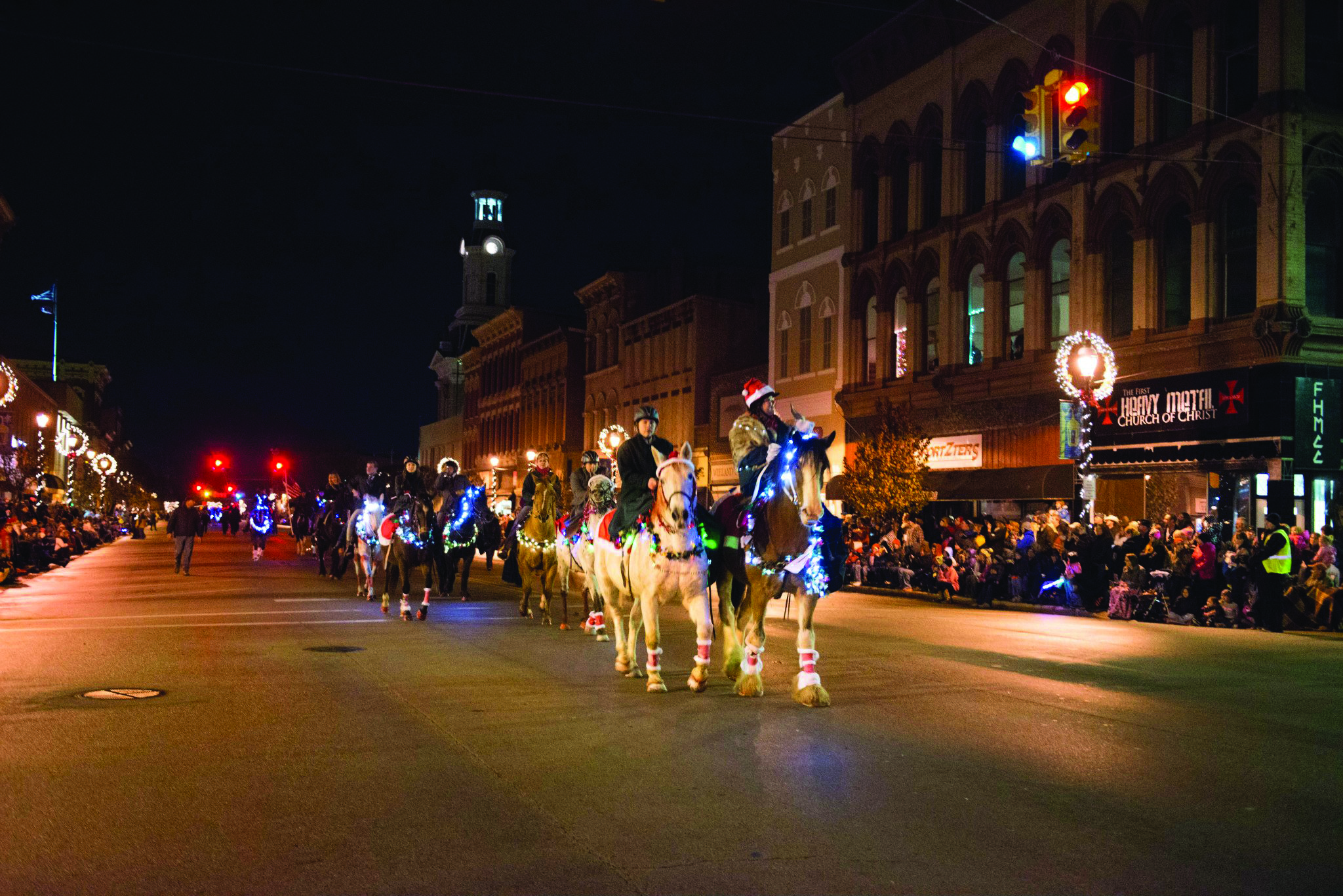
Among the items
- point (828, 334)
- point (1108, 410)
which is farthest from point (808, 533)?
point (828, 334)

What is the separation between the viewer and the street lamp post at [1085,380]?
28.3 m

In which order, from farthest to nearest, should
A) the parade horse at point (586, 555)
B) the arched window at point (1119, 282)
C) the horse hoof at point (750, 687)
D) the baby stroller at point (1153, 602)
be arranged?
the arched window at point (1119, 282) → the baby stroller at point (1153, 602) → the parade horse at point (586, 555) → the horse hoof at point (750, 687)

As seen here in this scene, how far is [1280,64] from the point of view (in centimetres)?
2572

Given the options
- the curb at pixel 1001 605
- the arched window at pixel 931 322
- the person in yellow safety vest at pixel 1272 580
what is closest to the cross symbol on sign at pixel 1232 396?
the curb at pixel 1001 605

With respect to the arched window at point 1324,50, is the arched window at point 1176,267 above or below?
below

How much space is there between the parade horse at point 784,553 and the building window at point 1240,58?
21.6 metres

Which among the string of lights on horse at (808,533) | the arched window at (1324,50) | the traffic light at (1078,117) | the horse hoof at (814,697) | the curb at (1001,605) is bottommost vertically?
the curb at (1001,605)

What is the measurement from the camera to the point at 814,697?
1002 centimetres

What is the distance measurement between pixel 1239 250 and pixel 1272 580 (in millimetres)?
11175

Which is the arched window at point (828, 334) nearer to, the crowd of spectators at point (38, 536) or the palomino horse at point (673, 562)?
the crowd of spectators at point (38, 536)

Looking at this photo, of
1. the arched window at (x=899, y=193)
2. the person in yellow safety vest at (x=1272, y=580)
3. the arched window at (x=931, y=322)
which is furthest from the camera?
the arched window at (x=899, y=193)

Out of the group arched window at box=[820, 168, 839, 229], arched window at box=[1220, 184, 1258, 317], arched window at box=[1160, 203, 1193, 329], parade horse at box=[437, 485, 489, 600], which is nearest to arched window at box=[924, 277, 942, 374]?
arched window at box=[820, 168, 839, 229]

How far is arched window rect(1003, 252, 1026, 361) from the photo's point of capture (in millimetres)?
34219

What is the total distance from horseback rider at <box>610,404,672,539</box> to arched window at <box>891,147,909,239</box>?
29499mm
